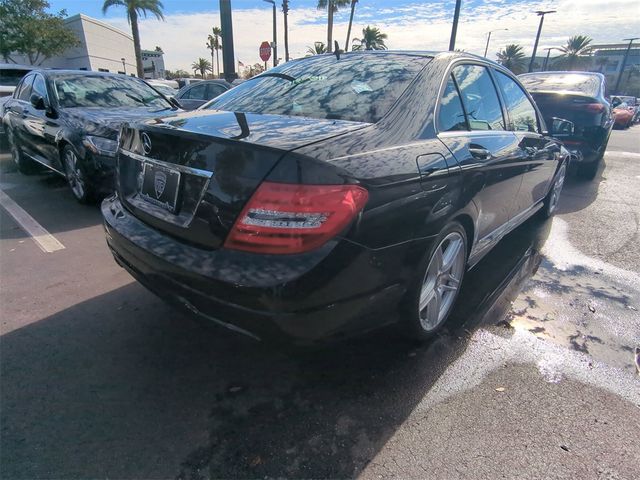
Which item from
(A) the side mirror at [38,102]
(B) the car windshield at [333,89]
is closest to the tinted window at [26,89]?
(A) the side mirror at [38,102]

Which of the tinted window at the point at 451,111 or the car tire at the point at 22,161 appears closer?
the tinted window at the point at 451,111

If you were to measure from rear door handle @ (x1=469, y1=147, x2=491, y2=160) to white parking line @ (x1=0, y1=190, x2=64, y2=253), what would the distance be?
367 cm

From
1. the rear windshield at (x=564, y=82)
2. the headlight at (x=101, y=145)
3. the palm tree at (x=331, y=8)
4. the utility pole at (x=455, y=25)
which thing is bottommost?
the headlight at (x=101, y=145)

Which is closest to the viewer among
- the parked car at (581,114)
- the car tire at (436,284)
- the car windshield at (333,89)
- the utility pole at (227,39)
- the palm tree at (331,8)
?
the car tire at (436,284)

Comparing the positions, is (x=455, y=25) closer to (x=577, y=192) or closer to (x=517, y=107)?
(x=577, y=192)

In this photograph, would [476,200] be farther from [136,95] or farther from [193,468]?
[136,95]

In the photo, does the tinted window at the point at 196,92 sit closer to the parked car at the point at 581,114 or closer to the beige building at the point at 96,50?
the parked car at the point at 581,114

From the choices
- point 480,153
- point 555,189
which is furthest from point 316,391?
point 555,189

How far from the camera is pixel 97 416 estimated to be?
1.97 m

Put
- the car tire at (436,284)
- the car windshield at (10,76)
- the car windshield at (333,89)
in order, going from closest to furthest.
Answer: the car tire at (436,284) → the car windshield at (333,89) → the car windshield at (10,76)

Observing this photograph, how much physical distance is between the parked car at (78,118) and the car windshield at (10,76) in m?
6.98

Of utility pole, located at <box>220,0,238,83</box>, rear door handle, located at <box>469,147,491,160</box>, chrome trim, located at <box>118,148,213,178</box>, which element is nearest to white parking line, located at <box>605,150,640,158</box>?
rear door handle, located at <box>469,147,491,160</box>

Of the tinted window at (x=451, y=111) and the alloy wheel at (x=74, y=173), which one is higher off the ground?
the tinted window at (x=451, y=111)

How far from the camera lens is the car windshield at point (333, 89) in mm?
2301
